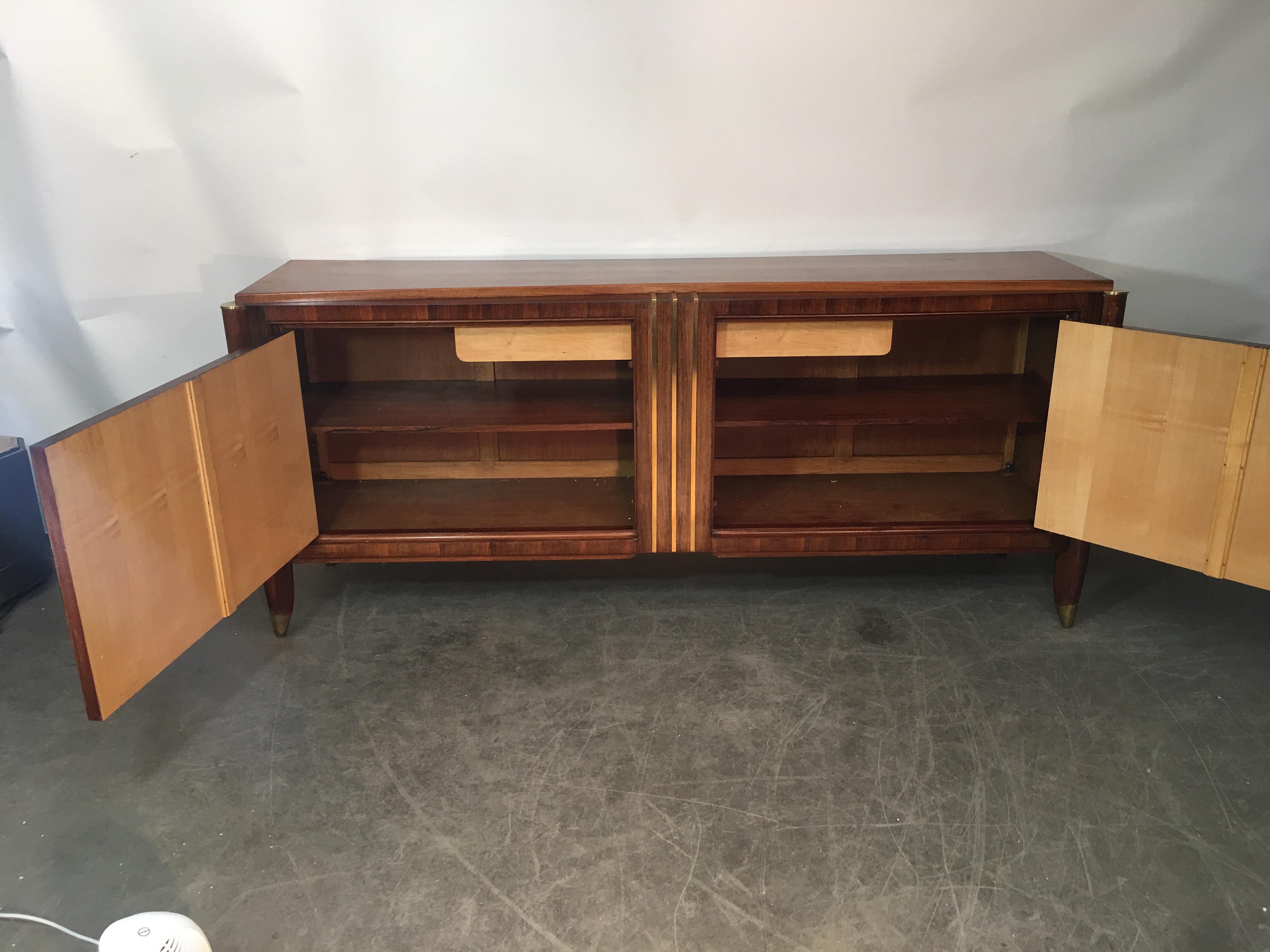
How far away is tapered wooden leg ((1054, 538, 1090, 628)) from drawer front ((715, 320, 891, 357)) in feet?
2.12

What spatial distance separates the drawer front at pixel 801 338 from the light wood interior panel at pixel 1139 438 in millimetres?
384

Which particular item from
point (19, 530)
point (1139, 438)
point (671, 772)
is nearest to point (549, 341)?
point (671, 772)

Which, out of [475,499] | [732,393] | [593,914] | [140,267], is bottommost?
[593,914]

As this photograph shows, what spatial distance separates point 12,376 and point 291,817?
1699 millimetres

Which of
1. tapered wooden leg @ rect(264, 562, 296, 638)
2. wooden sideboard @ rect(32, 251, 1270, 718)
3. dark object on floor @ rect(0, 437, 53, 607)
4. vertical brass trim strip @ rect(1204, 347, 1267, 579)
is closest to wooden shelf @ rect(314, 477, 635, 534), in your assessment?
wooden sideboard @ rect(32, 251, 1270, 718)

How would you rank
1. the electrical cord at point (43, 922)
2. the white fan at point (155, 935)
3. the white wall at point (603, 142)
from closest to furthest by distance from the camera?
the white fan at point (155, 935) < the electrical cord at point (43, 922) < the white wall at point (603, 142)

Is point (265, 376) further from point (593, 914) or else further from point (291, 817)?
point (593, 914)

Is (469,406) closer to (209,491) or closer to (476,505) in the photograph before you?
(476,505)

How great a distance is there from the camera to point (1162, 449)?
6.31 ft

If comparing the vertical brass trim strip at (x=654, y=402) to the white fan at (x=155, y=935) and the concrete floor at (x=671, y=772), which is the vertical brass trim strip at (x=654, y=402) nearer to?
the concrete floor at (x=671, y=772)

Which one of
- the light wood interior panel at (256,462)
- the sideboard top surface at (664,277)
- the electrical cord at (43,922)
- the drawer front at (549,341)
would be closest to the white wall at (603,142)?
the sideboard top surface at (664,277)

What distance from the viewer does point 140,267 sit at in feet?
8.39

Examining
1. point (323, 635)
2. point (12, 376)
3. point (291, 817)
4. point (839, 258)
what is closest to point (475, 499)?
point (323, 635)

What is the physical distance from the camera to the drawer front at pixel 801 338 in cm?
209
